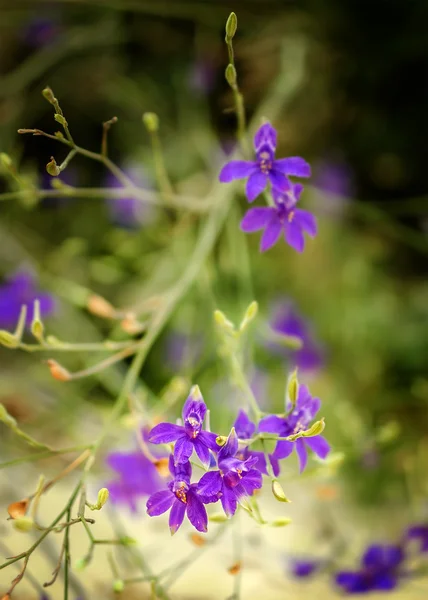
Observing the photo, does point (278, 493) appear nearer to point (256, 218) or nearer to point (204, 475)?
point (204, 475)

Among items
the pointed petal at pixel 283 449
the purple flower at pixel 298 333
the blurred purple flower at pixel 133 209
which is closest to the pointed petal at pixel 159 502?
the pointed petal at pixel 283 449

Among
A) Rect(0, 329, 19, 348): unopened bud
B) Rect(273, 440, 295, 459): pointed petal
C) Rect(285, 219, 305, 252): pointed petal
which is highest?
Rect(285, 219, 305, 252): pointed petal

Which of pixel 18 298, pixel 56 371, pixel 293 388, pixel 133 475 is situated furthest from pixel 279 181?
pixel 18 298

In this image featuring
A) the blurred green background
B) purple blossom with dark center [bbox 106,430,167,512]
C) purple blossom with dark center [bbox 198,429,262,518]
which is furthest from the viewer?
the blurred green background

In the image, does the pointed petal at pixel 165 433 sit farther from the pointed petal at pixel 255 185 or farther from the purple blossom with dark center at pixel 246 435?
the pointed petal at pixel 255 185

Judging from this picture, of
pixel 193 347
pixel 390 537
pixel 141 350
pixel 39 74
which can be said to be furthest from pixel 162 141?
pixel 390 537

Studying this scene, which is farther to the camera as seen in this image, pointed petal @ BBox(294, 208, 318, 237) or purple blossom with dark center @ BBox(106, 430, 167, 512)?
purple blossom with dark center @ BBox(106, 430, 167, 512)

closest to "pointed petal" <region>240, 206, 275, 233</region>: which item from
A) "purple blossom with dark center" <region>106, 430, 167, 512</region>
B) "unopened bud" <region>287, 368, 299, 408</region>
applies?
"unopened bud" <region>287, 368, 299, 408</region>

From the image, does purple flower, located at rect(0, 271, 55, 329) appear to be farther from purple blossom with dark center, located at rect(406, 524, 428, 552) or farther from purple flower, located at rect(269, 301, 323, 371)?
purple blossom with dark center, located at rect(406, 524, 428, 552)
